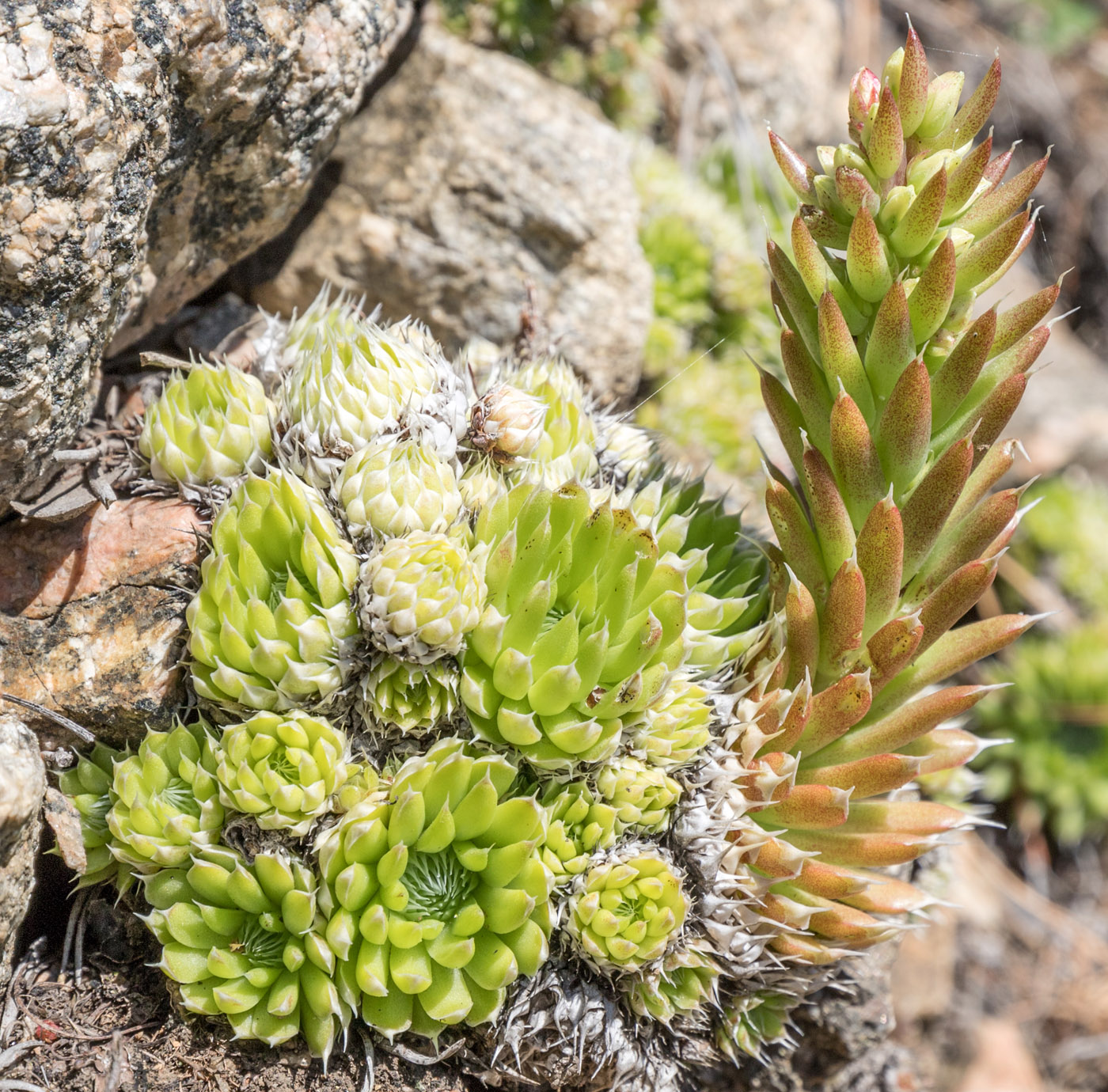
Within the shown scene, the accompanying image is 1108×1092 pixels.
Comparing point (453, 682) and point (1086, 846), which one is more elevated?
point (453, 682)

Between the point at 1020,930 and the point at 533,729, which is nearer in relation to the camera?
the point at 533,729

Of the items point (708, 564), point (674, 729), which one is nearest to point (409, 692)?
point (674, 729)

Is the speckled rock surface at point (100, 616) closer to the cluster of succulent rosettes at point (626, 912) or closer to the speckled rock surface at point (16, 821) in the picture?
the speckled rock surface at point (16, 821)

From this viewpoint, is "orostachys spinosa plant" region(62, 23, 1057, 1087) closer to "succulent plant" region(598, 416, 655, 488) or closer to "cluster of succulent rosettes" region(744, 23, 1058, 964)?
"cluster of succulent rosettes" region(744, 23, 1058, 964)

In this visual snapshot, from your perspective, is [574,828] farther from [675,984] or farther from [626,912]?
[675,984]

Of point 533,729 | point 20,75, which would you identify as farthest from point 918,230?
point 20,75

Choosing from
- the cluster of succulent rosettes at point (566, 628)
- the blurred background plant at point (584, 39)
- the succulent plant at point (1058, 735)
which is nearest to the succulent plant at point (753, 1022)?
the cluster of succulent rosettes at point (566, 628)

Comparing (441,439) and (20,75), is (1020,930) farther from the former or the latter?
(20,75)

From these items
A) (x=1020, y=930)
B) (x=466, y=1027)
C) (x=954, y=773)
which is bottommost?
(x=1020, y=930)
